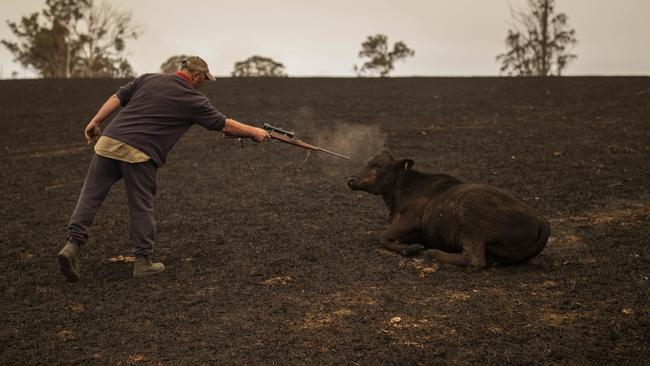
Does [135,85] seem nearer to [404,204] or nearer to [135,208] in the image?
[135,208]

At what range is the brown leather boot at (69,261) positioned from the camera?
22.0 ft

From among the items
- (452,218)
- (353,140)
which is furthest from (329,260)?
(353,140)

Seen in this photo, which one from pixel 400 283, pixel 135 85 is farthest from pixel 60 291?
pixel 400 283

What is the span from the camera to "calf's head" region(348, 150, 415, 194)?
820 cm

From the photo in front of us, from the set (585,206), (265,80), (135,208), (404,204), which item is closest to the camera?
(135,208)

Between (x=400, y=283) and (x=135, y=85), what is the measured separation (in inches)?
139

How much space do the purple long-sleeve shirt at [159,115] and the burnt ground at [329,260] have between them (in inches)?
58.2

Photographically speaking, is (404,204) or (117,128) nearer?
(117,128)

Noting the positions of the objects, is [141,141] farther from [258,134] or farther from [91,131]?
[258,134]

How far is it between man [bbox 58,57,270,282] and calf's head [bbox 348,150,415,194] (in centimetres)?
164

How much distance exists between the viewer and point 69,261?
266 inches

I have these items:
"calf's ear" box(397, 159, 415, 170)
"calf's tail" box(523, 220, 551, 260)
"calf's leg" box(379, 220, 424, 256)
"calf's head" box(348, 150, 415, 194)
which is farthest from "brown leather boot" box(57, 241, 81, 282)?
"calf's tail" box(523, 220, 551, 260)

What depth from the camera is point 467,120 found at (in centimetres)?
1736

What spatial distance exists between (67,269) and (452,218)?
412 cm
